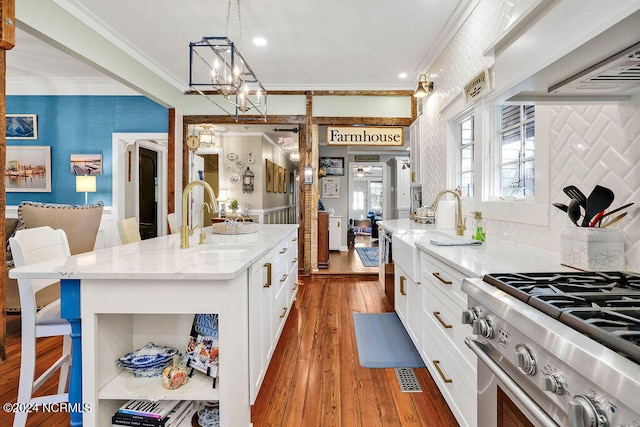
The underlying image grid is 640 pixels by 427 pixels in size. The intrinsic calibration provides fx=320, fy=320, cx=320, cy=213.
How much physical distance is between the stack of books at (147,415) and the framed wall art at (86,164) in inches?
191

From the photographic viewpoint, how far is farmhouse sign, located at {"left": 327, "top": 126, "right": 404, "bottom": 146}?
16.3ft

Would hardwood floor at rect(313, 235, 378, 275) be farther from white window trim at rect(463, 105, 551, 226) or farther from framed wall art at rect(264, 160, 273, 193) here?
white window trim at rect(463, 105, 551, 226)

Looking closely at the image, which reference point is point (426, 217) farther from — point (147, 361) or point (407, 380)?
point (147, 361)

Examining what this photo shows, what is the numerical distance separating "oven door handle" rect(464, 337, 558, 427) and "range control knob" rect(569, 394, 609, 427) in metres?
0.11

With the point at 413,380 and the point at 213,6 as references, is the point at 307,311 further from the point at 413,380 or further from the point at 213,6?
the point at 213,6

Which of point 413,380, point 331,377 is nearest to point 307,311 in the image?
point 331,377

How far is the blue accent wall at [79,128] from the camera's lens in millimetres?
5133

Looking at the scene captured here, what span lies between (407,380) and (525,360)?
1.51 meters

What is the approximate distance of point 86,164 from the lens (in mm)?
5129

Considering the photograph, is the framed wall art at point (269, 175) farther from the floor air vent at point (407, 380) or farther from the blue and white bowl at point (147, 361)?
the blue and white bowl at point (147, 361)

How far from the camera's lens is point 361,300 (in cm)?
379

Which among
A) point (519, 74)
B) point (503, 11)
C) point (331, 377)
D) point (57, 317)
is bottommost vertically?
point (331, 377)

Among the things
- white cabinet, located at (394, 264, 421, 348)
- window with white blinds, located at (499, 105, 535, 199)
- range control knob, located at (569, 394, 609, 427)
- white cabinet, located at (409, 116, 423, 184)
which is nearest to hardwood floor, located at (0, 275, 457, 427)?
white cabinet, located at (394, 264, 421, 348)

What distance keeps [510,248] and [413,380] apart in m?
1.04
